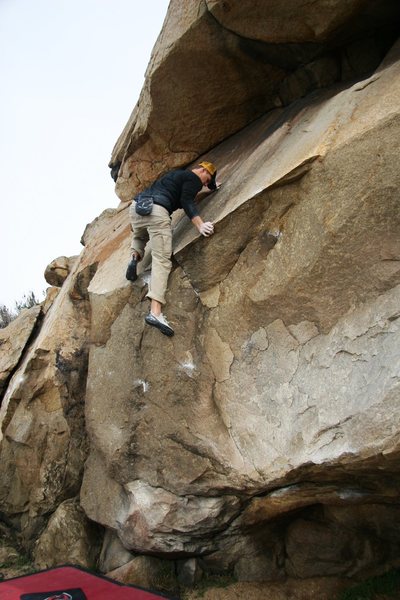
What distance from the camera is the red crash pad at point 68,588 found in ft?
17.3

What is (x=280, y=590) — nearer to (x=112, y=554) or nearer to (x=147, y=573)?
(x=147, y=573)

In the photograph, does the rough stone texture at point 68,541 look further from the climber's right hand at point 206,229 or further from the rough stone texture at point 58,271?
the rough stone texture at point 58,271

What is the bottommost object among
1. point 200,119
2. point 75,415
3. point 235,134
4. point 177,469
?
point 177,469

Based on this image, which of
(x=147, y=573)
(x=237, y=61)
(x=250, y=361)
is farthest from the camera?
(x=237, y=61)

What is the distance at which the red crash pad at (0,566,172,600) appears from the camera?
207 inches

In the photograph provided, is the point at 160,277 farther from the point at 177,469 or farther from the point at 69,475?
the point at 69,475

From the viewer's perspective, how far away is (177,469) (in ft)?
A: 18.9

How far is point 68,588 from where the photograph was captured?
18.0 ft

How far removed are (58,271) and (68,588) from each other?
21.1ft

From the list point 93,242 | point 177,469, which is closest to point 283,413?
point 177,469

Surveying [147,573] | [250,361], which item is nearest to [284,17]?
Result: [250,361]

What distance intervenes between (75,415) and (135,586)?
2550mm

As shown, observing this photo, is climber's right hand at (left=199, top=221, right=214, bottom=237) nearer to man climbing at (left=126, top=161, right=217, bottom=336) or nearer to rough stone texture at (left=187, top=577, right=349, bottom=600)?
man climbing at (left=126, top=161, right=217, bottom=336)

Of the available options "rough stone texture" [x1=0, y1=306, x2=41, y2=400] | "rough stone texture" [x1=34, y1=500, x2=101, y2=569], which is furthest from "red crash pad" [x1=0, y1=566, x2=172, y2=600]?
"rough stone texture" [x1=0, y1=306, x2=41, y2=400]
